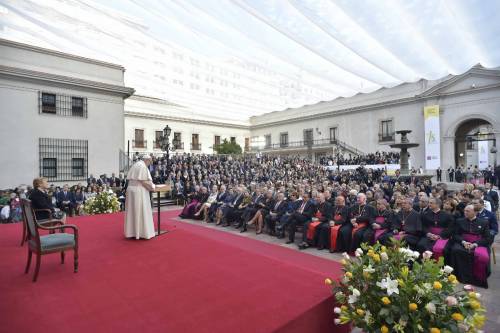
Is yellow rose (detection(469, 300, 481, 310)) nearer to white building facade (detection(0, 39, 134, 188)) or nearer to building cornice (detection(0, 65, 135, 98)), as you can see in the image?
white building facade (detection(0, 39, 134, 188))

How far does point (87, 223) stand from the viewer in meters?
6.75

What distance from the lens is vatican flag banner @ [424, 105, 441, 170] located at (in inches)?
1010

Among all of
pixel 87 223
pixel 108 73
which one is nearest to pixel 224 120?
pixel 108 73

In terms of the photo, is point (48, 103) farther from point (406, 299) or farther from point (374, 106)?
point (374, 106)

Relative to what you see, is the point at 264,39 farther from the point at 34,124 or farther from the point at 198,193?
the point at 34,124

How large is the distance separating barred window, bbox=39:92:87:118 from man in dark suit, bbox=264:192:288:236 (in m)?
13.5

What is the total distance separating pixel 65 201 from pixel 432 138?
27547 mm

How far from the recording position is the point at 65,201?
37.6 ft

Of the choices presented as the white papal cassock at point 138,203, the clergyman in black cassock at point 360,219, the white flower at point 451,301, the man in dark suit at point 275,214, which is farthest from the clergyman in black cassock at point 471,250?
the white papal cassock at point 138,203

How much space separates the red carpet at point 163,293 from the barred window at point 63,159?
41.6 ft

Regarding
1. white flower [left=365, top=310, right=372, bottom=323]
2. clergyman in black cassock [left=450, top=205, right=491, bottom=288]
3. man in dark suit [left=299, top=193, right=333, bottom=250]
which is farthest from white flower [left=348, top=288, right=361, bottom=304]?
man in dark suit [left=299, top=193, right=333, bottom=250]

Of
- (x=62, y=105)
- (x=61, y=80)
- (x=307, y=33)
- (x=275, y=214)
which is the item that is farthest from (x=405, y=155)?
(x=61, y=80)

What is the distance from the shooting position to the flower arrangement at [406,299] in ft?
7.05

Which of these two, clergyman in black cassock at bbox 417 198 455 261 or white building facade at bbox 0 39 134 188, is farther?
A: white building facade at bbox 0 39 134 188
